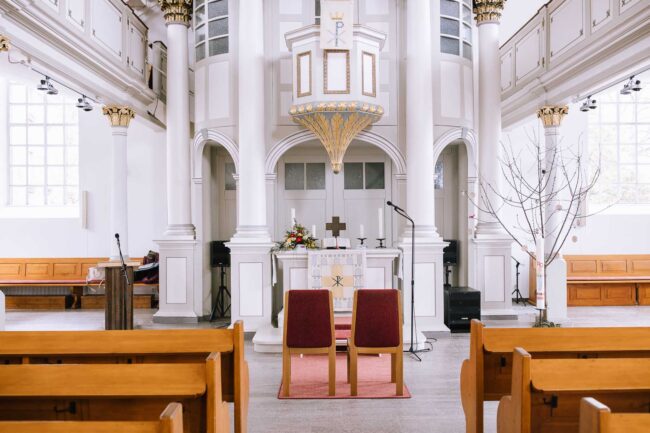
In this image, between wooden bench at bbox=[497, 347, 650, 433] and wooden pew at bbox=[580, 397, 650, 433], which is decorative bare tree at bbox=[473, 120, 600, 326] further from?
wooden pew at bbox=[580, 397, 650, 433]

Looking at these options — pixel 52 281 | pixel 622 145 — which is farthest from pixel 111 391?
pixel 622 145

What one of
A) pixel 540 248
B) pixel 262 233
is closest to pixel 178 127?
pixel 262 233

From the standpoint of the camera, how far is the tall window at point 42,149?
11.1 m

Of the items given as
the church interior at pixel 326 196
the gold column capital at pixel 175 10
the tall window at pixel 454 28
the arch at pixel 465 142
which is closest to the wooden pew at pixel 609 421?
the church interior at pixel 326 196

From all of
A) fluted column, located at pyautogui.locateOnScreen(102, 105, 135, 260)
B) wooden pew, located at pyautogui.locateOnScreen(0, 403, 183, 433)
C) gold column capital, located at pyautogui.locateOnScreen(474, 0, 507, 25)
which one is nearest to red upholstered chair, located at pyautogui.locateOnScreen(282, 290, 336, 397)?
wooden pew, located at pyautogui.locateOnScreen(0, 403, 183, 433)

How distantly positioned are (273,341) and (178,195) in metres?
3.43

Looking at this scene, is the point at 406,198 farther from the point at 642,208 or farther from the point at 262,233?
the point at 642,208

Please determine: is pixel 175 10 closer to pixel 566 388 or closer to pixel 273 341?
pixel 273 341

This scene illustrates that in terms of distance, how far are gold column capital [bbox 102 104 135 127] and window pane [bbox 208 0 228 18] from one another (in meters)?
2.15

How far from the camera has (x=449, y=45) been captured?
825 cm

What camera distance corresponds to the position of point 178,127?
856 cm

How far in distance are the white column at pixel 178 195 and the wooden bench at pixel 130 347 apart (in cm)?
513

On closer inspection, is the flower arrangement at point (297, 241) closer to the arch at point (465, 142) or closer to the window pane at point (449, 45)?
the arch at point (465, 142)

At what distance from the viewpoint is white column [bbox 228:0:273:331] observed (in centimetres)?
746
